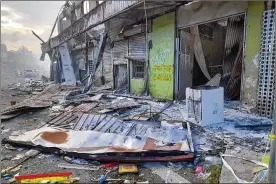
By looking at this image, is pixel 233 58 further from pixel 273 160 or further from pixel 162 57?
pixel 273 160

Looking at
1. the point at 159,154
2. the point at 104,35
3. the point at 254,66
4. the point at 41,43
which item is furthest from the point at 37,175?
the point at 41,43

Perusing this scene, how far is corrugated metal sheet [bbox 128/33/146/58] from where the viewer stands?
11.0 metres

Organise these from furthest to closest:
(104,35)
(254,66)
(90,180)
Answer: (104,35)
(254,66)
(90,180)

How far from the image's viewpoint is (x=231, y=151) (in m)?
3.80

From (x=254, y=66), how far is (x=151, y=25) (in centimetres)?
538

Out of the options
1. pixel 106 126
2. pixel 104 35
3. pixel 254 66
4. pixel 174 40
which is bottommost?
pixel 106 126

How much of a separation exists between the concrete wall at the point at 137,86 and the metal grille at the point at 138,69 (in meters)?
0.31

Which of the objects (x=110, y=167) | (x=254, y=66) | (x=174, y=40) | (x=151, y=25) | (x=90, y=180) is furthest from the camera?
(x=151, y=25)

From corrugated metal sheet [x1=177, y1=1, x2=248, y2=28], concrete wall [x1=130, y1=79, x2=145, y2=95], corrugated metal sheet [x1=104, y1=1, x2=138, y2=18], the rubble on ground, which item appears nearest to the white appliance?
the rubble on ground

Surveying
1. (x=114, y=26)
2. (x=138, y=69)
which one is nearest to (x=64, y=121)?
(x=138, y=69)

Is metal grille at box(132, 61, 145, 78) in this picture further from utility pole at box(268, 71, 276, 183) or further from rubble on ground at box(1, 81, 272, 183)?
utility pole at box(268, 71, 276, 183)

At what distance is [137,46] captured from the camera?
1142 cm

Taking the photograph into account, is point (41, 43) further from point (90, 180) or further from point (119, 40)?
point (90, 180)

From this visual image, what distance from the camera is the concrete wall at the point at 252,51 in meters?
6.09
